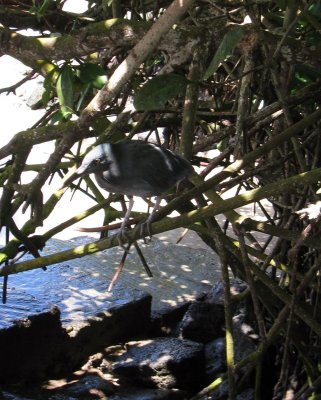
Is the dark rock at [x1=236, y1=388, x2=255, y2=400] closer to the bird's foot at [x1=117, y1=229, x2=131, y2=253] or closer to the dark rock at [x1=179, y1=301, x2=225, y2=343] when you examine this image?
the dark rock at [x1=179, y1=301, x2=225, y2=343]

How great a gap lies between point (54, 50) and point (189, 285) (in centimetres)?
325

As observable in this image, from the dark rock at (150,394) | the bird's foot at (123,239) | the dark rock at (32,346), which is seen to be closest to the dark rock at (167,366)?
the dark rock at (150,394)

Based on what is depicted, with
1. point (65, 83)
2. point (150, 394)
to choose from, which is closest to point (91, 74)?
point (65, 83)

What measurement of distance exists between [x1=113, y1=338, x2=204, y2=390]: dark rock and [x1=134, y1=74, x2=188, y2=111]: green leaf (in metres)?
2.25

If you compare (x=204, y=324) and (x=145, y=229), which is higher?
(x=145, y=229)

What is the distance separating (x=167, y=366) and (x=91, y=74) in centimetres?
227

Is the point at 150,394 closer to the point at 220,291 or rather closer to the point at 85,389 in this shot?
the point at 85,389

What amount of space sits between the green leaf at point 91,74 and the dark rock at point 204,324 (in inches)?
96.5

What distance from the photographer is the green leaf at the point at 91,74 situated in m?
2.39

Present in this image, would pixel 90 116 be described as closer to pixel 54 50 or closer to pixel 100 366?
pixel 54 50

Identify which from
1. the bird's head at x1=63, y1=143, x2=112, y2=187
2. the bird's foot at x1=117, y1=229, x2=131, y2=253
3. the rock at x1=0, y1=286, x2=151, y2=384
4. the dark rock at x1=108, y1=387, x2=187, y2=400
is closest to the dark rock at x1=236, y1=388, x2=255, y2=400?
the dark rock at x1=108, y1=387, x2=187, y2=400

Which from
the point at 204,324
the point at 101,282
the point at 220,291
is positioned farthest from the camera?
the point at 101,282

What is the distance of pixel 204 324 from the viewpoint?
14.9ft

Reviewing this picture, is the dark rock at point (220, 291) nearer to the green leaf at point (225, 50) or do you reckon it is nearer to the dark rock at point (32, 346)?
the dark rock at point (32, 346)
